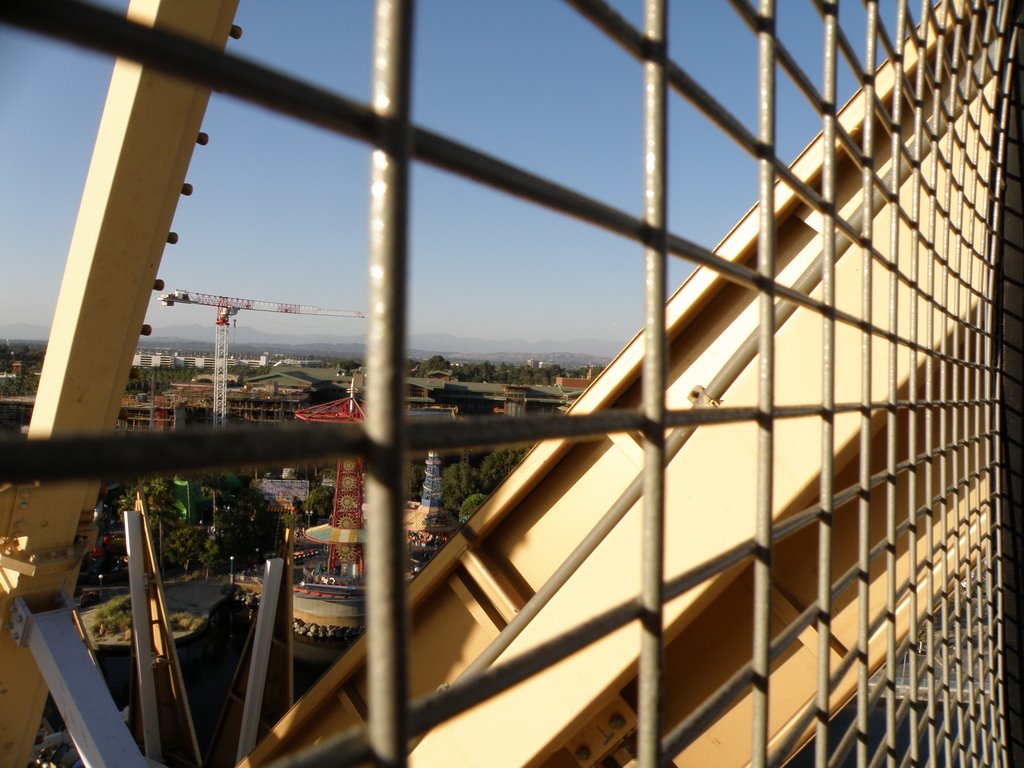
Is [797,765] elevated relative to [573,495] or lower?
lower

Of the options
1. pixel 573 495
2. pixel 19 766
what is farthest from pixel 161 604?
pixel 573 495

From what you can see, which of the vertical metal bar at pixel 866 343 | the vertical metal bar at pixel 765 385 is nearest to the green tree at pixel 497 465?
the vertical metal bar at pixel 866 343

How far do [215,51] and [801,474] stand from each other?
4.64 feet

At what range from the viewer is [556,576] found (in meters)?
1.47

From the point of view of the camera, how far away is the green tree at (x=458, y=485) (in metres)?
21.3

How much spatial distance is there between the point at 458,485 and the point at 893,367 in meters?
20.3

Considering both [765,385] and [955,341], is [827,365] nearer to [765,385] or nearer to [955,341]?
[765,385]

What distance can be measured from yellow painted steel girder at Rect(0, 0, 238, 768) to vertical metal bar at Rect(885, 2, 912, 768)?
1.74 meters

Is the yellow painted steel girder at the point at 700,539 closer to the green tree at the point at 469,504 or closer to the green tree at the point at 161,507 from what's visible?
the green tree at the point at 469,504

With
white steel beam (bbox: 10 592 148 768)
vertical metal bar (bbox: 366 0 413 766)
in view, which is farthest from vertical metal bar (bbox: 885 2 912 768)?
white steel beam (bbox: 10 592 148 768)

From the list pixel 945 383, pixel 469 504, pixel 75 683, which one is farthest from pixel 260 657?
pixel 469 504

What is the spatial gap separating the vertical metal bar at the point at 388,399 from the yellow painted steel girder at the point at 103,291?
2.04m

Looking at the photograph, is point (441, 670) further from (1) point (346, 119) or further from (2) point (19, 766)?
(2) point (19, 766)

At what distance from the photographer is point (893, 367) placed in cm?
147
